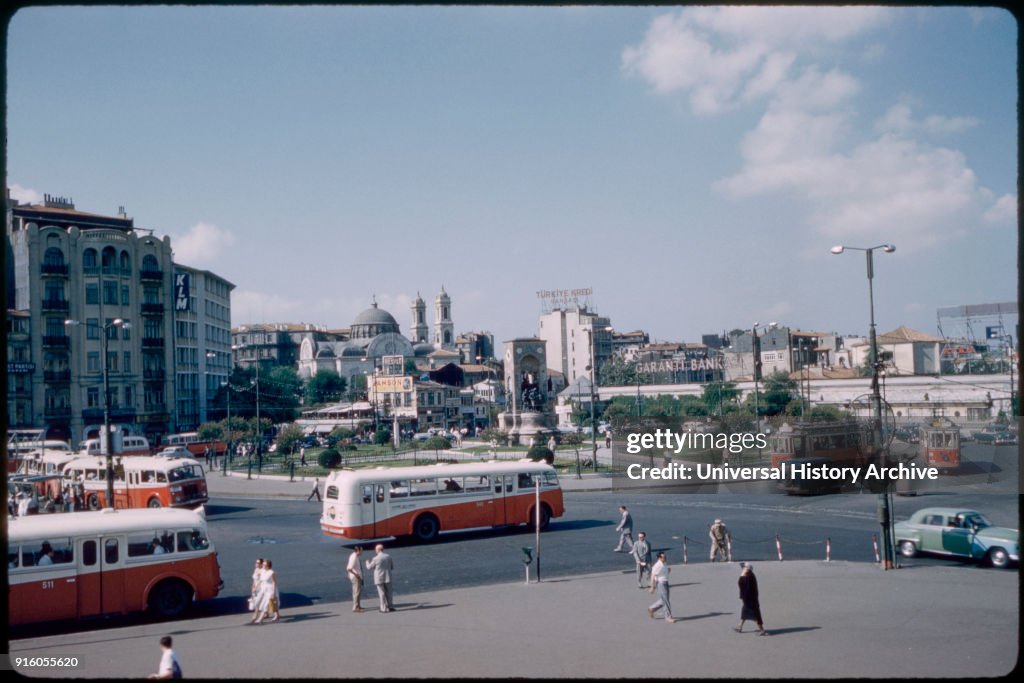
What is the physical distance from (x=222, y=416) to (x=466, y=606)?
55.0m

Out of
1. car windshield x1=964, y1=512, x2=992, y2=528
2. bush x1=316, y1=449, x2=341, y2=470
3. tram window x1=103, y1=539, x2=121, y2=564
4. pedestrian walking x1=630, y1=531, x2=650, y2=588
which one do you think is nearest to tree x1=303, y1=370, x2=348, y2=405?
bush x1=316, y1=449, x2=341, y2=470

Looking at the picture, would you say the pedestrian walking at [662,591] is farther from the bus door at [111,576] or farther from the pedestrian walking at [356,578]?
the bus door at [111,576]

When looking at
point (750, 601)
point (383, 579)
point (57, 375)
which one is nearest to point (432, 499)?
point (383, 579)

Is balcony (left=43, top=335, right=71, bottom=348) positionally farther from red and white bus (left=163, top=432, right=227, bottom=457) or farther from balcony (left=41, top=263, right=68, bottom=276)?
red and white bus (left=163, top=432, right=227, bottom=457)

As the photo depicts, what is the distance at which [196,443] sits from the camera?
146ft

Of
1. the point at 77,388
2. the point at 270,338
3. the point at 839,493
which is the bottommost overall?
the point at 839,493

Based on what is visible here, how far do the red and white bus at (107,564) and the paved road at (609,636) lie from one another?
58 centimetres

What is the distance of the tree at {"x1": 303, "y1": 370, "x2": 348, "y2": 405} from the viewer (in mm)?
106812

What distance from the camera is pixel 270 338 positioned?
16138cm

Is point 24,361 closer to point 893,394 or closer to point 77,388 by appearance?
point 77,388

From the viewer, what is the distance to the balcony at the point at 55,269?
43656 mm

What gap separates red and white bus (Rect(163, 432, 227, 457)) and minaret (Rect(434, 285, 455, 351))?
375ft

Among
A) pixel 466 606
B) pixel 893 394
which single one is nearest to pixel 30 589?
pixel 466 606

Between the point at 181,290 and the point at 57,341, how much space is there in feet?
31.6
